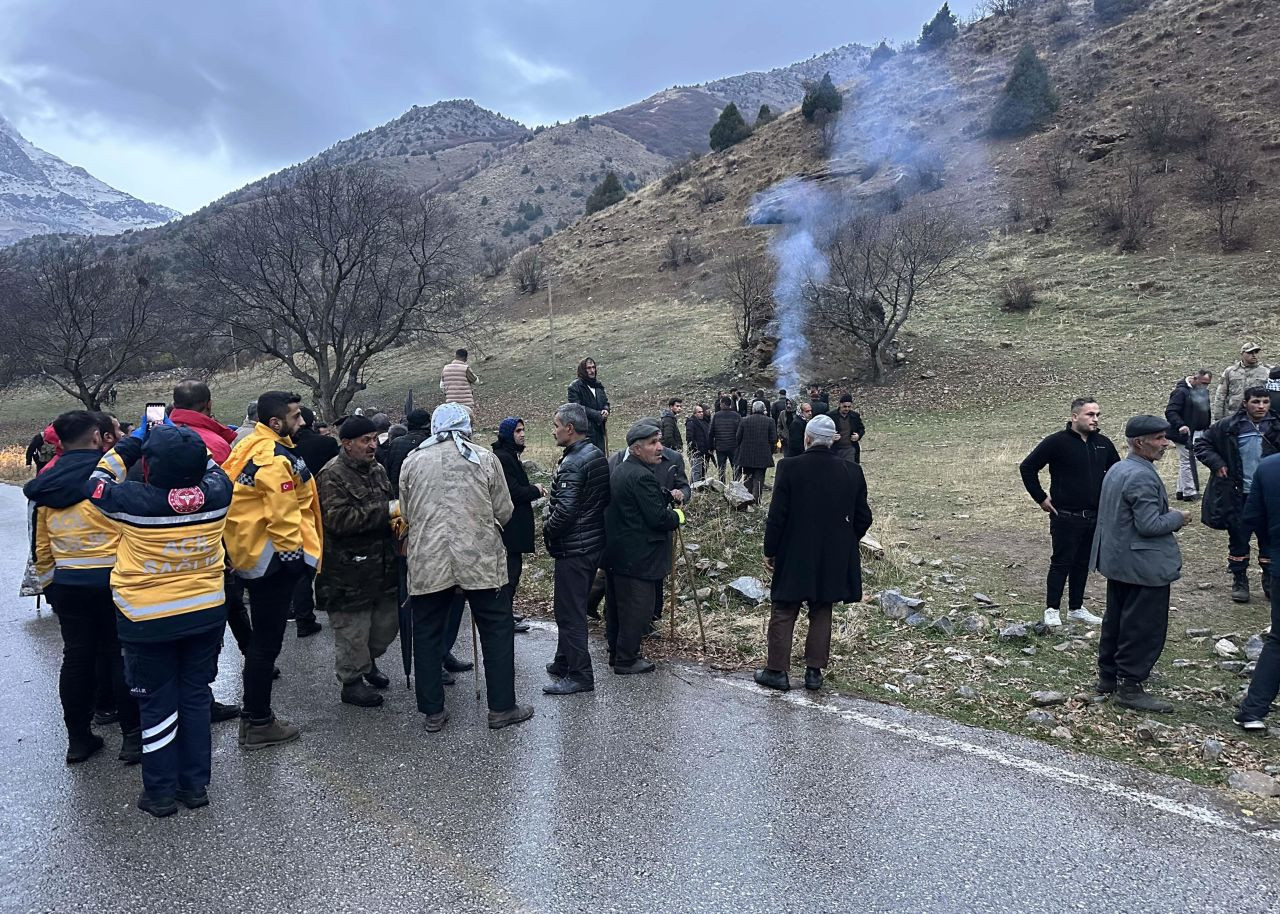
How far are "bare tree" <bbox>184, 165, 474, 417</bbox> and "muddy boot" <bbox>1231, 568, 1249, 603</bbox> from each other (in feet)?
86.9

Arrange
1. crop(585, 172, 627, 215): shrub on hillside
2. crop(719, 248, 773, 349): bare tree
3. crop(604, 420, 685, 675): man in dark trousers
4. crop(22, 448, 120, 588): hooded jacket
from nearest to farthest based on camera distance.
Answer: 1. crop(22, 448, 120, 588): hooded jacket
2. crop(604, 420, 685, 675): man in dark trousers
3. crop(719, 248, 773, 349): bare tree
4. crop(585, 172, 627, 215): shrub on hillside

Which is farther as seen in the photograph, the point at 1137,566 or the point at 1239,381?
the point at 1239,381

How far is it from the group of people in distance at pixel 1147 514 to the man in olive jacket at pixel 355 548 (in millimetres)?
4676

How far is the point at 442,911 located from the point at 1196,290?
1198 inches

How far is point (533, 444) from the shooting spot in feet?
64.7

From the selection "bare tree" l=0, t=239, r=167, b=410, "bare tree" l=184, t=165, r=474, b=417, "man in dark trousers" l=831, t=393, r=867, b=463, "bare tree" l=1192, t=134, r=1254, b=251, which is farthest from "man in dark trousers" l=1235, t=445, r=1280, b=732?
"bare tree" l=0, t=239, r=167, b=410

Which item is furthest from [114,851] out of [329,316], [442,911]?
[329,316]

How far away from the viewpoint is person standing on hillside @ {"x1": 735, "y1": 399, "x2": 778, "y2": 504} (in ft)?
38.8

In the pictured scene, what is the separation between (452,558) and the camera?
4.47 meters

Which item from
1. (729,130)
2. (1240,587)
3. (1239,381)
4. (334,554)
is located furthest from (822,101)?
(334,554)

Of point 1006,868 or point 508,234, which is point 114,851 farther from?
point 508,234

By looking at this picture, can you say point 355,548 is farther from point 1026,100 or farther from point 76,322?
point 1026,100

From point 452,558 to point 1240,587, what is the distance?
22.0 ft

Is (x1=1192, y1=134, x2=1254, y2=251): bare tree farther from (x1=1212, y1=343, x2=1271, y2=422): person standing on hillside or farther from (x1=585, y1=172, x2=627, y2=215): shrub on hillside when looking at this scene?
(x1=585, y1=172, x2=627, y2=215): shrub on hillside
